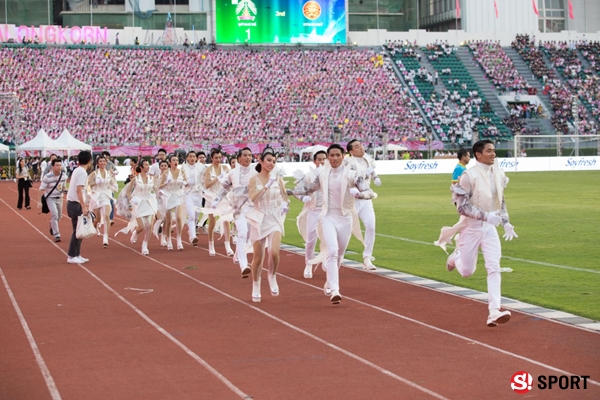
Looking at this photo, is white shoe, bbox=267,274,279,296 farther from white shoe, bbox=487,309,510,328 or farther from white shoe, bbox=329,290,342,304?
white shoe, bbox=487,309,510,328

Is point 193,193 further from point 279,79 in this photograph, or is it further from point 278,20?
point 278,20

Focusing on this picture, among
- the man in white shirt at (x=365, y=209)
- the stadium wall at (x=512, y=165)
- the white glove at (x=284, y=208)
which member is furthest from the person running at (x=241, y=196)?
the stadium wall at (x=512, y=165)

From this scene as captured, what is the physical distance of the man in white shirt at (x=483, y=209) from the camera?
10633mm

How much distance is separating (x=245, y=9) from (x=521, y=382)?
2804 inches

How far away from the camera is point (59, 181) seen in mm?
22719

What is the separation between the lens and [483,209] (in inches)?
426

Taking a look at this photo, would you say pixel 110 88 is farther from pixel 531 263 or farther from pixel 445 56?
pixel 531 263

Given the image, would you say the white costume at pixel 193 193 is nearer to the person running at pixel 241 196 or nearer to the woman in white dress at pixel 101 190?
the woman in white dress at pixel 101 190

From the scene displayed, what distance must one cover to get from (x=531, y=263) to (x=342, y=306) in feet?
18.4

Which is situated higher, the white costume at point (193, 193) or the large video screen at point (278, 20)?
the large video screen at point (278, 20)

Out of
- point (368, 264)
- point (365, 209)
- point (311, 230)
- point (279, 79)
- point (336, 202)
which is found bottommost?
point (368, 264)

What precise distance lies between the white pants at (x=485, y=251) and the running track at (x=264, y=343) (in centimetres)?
46

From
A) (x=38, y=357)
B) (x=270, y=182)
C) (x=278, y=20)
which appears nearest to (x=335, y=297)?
(x=270, y=182)

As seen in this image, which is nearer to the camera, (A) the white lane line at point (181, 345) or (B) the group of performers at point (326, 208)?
(A) the white lane line at point (181, 345)
